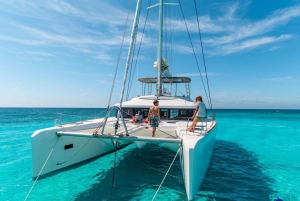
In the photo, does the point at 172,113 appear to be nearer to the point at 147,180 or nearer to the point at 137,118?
the point at 137,118

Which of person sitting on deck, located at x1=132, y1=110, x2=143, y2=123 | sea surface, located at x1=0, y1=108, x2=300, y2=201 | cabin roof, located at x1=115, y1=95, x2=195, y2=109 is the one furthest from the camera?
cabin roof, located at x1=115, y1=95, x2=195, y2=109

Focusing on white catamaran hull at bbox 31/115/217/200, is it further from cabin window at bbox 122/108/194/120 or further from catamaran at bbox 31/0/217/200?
cabin window at bbox 122/108/194/120

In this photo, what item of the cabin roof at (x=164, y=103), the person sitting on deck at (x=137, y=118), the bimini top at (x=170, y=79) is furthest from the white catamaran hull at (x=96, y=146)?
the bimini top at (x=170, y=79)

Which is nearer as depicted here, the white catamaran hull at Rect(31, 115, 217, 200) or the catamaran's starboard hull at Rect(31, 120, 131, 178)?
the white catamaran hull at Rect(31, 115, 217, 200)

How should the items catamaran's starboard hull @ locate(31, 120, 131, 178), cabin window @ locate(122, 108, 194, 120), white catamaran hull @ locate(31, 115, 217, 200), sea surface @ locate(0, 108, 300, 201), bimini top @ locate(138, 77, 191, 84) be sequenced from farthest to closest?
bimini top @ locate(138, 77, 191, 84) → cabin window @ locate(122, 108, 194, 120) → catamaran's starboard hull @ locate(31, 120, 131, 178) → sea surface @ locate(0, 108, 300, 201) → white catamaran hull @ locate(31, 115, 217, 200)

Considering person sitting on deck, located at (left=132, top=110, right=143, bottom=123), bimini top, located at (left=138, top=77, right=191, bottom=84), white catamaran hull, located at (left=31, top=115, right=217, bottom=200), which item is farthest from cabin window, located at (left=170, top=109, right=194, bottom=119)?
bimini top, located at (left=138, top=77, right=191, bottom=84)

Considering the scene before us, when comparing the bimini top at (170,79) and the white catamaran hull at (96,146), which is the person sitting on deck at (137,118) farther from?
the bimini top at (170,79)

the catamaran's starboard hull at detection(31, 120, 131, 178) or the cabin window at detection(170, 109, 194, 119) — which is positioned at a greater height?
the cabin window at detection(170, 109, 194, 119)

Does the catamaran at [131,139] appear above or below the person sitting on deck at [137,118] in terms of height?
below

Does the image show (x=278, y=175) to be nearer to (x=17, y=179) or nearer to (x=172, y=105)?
(x=172, y=105)

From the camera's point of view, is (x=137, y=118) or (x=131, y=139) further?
(x=137, y=118)

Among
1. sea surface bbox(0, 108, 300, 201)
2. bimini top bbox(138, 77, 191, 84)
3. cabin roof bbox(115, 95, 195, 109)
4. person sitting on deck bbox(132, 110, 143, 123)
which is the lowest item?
sea surface bbox(0, 108, 300, 201)

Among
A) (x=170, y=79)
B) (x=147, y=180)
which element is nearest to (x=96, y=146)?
(x=147, y=180)

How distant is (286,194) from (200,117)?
346 cm
